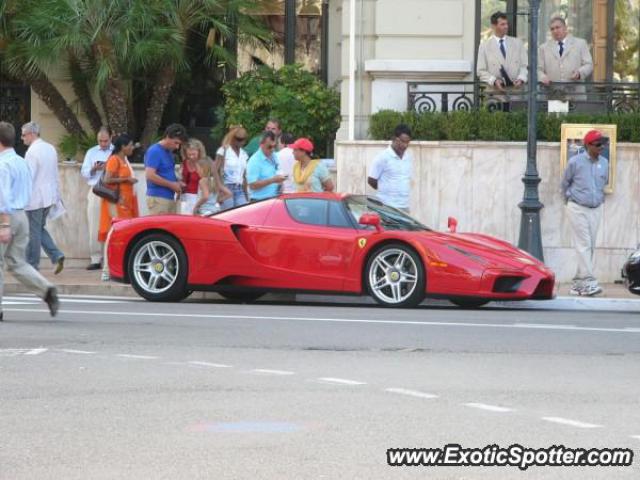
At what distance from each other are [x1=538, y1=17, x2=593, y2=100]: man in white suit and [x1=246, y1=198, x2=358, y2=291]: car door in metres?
5.66

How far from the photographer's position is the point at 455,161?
64.5 ft

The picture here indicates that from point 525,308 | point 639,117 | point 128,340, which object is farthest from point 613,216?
point 128,340

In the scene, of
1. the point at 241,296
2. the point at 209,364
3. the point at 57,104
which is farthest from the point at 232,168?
the point at 209,364

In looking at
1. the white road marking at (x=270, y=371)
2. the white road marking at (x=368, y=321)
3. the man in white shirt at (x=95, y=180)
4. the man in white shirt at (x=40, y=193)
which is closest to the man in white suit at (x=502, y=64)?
the man in white shirt at (x=95, y=180)

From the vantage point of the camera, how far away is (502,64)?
2033 centimetres

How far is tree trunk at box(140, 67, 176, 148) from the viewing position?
22812 millimetres

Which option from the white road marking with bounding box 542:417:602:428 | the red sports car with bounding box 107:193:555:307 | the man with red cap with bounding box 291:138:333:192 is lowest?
the white road marking with bounding box 542:417:602:428

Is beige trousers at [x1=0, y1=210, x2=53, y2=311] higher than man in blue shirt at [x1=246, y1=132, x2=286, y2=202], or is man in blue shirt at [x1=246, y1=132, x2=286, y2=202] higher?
man in blue shirt at [x1=246, y1=132, x2=286, y2=202]

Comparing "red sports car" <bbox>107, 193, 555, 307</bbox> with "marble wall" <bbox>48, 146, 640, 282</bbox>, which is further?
"marble wall" <bbox>48, 146, 640, 282</bbox>

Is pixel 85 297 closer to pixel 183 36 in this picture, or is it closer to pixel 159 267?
pixel 159 267

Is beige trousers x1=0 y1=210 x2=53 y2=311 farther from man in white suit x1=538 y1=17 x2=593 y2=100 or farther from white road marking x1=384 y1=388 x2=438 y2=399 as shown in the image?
man in white suit x1=538 y1=17 x2=593 y2=100

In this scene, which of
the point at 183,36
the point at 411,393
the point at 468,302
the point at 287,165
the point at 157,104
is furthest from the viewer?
the point at 157,104

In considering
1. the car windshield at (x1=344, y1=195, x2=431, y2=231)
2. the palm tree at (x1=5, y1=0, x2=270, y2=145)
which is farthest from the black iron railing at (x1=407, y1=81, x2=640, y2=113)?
the car windshield at (x1=344, y1=195, x2=431, y2=231)

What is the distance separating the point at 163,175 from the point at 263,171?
1188mm
